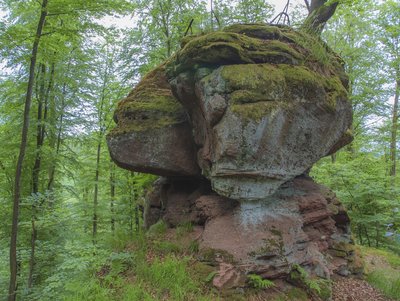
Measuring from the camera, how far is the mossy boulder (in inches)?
193

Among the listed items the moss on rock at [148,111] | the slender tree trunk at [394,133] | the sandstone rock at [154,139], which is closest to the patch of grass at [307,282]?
the sandstone rock at [154,139]

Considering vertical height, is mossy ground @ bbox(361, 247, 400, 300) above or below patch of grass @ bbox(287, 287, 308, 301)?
below

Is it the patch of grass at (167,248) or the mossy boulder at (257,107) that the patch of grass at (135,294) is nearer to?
the patch of grass at (167,248)

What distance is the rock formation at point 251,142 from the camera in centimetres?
495

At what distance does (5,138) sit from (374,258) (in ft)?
39.6

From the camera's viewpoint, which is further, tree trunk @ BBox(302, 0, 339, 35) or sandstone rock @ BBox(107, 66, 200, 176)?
tree trunk @ BBox(302, 0, 339, 35)

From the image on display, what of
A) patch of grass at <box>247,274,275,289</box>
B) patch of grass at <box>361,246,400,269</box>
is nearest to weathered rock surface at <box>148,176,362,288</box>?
patch of grass at <box>247,274,275,289</box>

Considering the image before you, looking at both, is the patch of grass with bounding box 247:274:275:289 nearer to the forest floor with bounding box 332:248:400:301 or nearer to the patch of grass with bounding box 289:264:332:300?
the patch of grass with bounding box 289:264:332:300

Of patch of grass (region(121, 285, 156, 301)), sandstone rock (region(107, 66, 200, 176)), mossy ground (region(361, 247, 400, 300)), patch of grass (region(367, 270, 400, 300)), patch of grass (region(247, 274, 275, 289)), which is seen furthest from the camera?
sandstone rock (region(107, 66, 200, 176))

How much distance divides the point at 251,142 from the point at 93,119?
9070 millimetres

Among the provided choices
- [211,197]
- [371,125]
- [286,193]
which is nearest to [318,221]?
[286,193]

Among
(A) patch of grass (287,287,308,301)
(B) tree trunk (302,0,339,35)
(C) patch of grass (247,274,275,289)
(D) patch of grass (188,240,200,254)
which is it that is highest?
(B) tree trunk (302,0,339,35)

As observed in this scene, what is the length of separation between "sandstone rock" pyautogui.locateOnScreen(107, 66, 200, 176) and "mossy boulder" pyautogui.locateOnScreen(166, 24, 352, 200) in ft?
2.18

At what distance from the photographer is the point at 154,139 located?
6.33 meters
